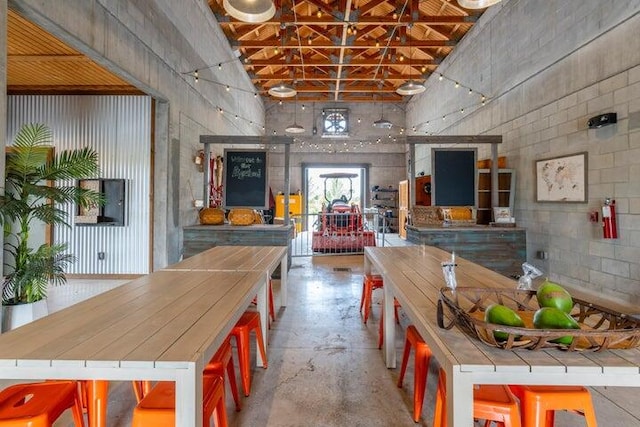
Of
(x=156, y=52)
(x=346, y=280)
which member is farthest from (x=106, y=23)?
(x=346, y=280)

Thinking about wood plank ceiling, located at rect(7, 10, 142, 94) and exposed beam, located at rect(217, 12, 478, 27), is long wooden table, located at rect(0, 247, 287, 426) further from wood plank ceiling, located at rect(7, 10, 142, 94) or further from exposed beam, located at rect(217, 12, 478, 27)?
exposed beam, located at rect(217, 12, 478, 27)

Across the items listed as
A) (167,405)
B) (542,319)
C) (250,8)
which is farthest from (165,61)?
(542,319)

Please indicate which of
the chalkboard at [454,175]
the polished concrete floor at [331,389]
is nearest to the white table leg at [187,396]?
the polished concrete floor at [331,389]

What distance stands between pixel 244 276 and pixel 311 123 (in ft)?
42.7

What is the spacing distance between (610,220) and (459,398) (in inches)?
182

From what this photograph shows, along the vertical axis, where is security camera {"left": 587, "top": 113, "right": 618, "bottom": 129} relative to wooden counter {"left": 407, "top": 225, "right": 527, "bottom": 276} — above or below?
above

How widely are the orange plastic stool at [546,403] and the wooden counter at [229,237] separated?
15.1 feet

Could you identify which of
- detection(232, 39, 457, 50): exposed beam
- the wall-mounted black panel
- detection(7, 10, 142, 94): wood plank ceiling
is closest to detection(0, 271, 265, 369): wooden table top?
detection(7, 10, 142, 94): wood plank ceiling

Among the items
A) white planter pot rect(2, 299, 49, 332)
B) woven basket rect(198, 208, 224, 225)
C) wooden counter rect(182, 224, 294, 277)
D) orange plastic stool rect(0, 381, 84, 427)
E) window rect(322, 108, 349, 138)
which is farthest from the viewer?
window rect(322, 108, 349, 138)

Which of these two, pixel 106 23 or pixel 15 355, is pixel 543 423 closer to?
pixel 15 355

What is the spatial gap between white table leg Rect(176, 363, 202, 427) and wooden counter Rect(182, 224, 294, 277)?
183 inches

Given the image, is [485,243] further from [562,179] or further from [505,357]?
[505,357]

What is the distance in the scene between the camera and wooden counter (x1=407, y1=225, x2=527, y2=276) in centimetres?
561

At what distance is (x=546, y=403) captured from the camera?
1.31 meters
